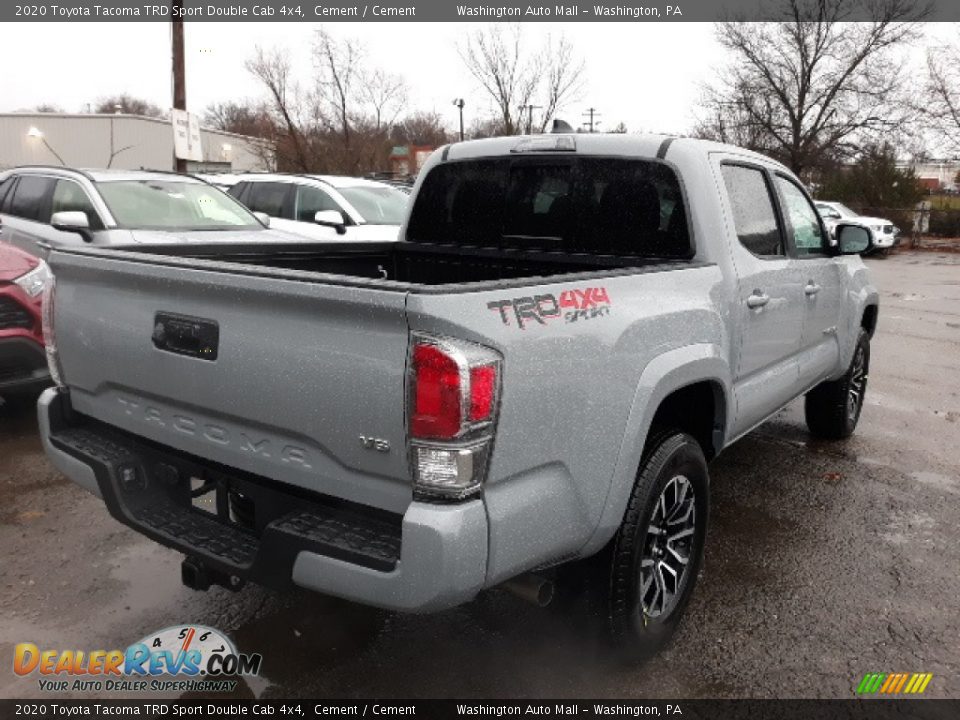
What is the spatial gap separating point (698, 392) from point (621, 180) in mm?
1012

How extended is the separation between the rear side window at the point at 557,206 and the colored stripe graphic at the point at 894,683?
1771 millimetres

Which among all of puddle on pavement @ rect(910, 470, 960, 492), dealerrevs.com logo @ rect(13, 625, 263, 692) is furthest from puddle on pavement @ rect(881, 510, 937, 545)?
dealerrevs.com logo @ rect(13, 625, 263, 692)

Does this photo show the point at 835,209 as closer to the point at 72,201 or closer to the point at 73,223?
the point at 72,201

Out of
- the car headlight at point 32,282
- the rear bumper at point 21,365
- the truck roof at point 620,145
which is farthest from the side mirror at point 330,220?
the truck roof at point 620,145

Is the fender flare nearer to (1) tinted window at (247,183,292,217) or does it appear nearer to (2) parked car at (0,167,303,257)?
(2) parked car at (0,167,303,257)

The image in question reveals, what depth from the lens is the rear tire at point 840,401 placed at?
5520 millimetres

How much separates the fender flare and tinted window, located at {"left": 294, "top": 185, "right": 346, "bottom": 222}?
881 cm

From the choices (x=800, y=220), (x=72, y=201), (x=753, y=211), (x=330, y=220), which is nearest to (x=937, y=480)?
(x=800, y=220)

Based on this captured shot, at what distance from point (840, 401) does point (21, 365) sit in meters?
5.53

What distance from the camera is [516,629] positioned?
3.18m

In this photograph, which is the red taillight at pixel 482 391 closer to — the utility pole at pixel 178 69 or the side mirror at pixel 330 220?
the side mirror at pixel 330 220

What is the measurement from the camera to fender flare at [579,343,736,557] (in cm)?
251

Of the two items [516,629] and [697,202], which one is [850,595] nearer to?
[516,629]

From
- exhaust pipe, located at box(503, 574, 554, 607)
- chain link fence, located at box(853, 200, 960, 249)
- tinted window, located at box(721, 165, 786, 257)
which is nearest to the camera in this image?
exhaust pipe, located at box(503, 574, 554, 607)
